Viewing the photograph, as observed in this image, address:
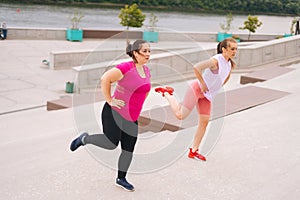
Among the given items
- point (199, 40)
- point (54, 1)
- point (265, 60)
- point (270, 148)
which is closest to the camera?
point (270, 148)

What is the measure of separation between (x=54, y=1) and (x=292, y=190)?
74.9m

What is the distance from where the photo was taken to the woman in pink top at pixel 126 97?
4.04m

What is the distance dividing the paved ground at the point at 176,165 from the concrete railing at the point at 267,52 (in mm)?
5319

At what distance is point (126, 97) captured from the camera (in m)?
4.09

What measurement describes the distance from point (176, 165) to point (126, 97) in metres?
1.41

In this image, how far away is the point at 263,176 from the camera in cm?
495

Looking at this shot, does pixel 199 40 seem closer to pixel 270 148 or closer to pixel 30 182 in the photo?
pixel 270 148

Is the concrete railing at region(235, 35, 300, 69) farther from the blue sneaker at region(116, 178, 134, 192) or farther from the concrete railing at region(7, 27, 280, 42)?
the blue sneaker at region(116, 178, 134, 192)

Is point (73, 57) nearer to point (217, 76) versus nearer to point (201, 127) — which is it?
point (201, 127)

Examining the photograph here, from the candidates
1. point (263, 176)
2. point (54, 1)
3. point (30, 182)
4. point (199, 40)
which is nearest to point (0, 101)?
point (30, 182)

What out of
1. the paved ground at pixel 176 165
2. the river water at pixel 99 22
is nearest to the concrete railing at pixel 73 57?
the paved ground at pixel 176 165

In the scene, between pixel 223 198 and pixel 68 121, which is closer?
pixel 223 198

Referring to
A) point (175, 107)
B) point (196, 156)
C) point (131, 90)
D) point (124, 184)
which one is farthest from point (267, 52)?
point (131, 90)

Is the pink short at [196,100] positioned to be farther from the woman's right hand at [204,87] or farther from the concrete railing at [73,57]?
the concrete railing at [73,57]
